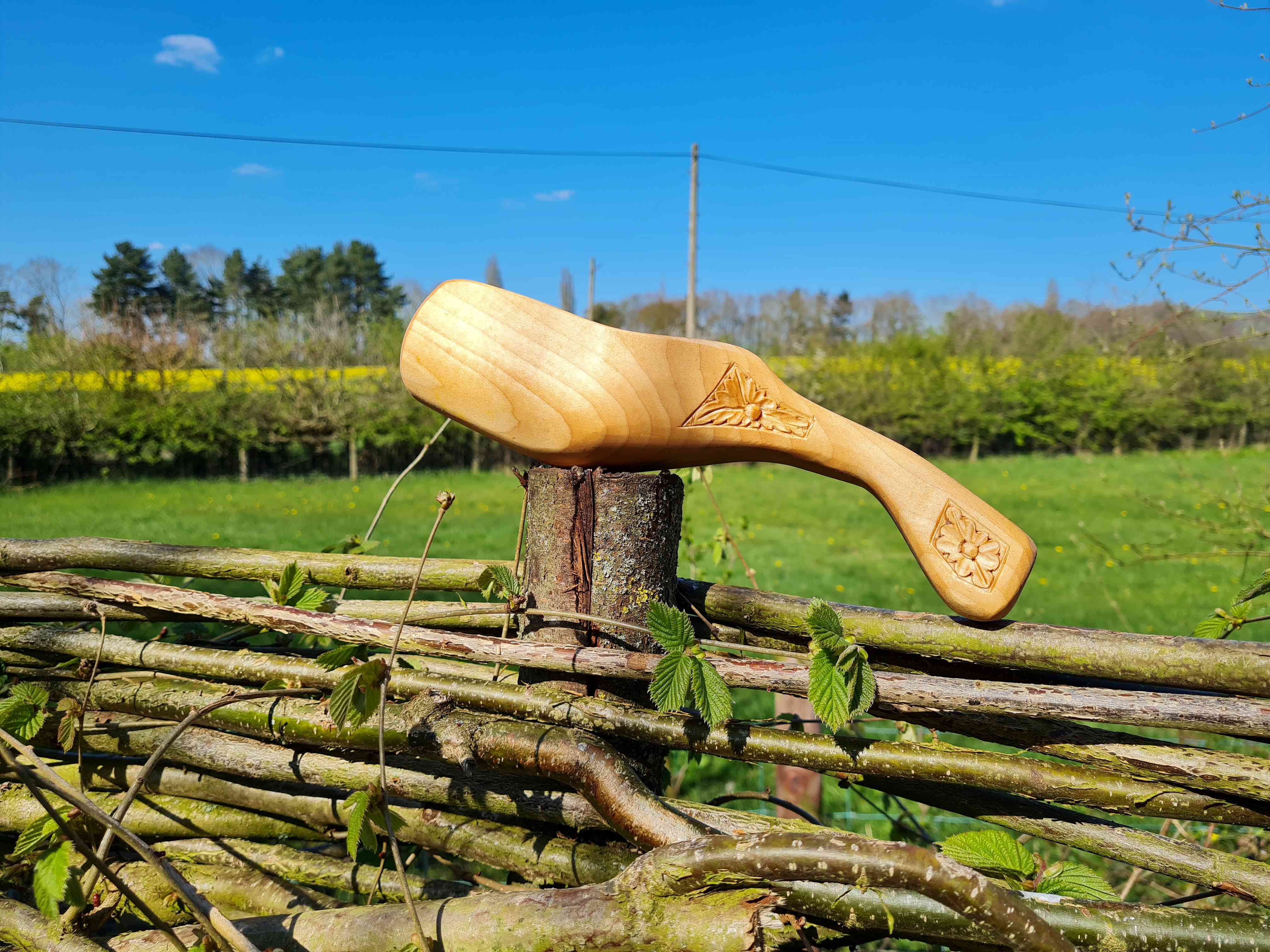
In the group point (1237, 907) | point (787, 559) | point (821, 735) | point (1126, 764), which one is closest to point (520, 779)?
point (821, 735)

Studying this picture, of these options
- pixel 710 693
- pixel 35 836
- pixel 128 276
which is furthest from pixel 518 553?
pixel 128 276

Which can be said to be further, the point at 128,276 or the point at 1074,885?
the point at 128,276

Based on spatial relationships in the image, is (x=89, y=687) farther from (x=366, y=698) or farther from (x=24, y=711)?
(x=366, y=698)

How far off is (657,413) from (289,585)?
0.72m

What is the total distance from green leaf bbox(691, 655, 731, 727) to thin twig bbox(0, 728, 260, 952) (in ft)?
1.83

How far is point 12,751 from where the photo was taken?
130cm

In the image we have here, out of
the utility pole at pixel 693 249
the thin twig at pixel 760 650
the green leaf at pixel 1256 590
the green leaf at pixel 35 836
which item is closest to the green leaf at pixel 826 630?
the thin twig at pixel 760 650

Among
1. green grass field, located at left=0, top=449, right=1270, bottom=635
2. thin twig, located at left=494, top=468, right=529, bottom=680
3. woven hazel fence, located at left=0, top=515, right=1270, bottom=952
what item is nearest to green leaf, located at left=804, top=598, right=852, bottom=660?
woven hazel fence, located at left=0, top=515, right=1270, bottom=952

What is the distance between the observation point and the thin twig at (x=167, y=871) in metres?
0.81

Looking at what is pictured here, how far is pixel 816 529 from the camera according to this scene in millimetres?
9289

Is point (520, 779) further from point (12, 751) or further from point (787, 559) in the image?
point (787, 559)

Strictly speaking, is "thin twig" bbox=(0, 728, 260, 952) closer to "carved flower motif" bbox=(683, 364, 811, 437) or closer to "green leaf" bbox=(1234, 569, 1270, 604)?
"carved flower motif" bbox=(683, 364, 811, 437)

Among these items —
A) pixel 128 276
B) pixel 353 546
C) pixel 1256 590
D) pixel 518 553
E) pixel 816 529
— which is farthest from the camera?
pixel 128 276

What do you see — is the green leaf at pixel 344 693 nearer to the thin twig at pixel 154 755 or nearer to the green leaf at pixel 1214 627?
the thin twig at pixel 154 755
